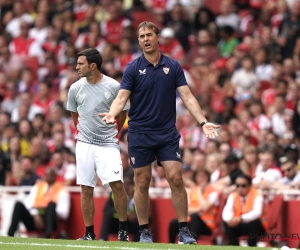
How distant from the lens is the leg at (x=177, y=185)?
11.4 meters

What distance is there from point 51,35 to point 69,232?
25.4ft

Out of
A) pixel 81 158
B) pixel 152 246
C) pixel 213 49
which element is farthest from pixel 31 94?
pixel 152 246

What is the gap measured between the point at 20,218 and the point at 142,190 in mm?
5686

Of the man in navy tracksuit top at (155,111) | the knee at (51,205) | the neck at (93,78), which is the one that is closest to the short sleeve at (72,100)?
the neck at (93,78)

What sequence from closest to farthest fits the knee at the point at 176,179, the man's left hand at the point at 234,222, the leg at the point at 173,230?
the knee at the point at 176,179 → the man's left hand at the point at 234,222 → the leg at the point at 173,230

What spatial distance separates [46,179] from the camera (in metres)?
17.2

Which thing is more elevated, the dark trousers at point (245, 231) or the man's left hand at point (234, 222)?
the man's left hand at point (234, 222)

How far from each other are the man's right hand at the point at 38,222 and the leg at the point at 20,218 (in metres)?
0.05

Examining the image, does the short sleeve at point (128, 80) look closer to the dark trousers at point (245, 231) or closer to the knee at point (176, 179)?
the knee at point (176, 179)

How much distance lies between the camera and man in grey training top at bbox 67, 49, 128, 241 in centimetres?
1205

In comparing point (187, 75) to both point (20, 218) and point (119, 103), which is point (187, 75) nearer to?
point (20, 218)

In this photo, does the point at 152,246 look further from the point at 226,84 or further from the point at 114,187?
the point at 226,84

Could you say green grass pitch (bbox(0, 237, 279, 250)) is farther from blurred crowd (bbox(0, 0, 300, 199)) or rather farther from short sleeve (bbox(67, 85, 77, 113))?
blurred crowd (bbox(0, 0, 300, 199))

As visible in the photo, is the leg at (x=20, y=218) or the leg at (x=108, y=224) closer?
the leg at (x=108, y=224)
